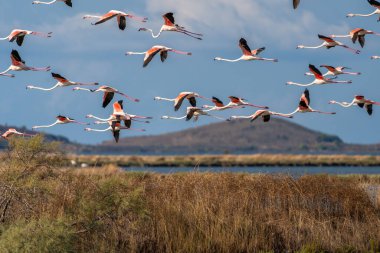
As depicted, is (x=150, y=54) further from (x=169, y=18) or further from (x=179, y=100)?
(x=169, y=18)

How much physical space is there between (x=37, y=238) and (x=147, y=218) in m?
2.54

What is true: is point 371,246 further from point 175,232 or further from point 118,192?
point 118,192

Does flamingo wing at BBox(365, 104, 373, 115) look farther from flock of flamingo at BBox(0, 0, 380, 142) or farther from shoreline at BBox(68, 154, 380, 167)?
shoreline at BBox(68, 154, 380, 167)

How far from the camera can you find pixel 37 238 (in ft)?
48.5

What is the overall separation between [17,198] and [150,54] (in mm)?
5464

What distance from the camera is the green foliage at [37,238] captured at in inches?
577

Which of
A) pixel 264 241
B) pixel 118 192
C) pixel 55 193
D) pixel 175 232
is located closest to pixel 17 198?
pixel 55 193

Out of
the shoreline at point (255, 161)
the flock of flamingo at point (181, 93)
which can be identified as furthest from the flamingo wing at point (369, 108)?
the shoreline at point (255, 161)

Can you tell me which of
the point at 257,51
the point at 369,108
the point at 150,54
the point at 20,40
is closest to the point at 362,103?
the point at 369,108

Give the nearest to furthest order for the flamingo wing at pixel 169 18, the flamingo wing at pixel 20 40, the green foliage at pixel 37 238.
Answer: the green foliage at pixel 37 238 → the flamingo wing at pixel 169 18 → the flamingo wing at pixel 20 40

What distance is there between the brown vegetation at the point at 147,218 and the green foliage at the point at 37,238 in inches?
0.7

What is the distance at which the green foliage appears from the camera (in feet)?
48.1

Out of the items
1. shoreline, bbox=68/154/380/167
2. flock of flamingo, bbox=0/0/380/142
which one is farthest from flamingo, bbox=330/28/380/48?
shoreline, bbox=68/154/380/167

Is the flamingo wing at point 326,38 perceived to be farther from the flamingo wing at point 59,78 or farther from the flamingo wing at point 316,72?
the flamingo wing at point 59,78
